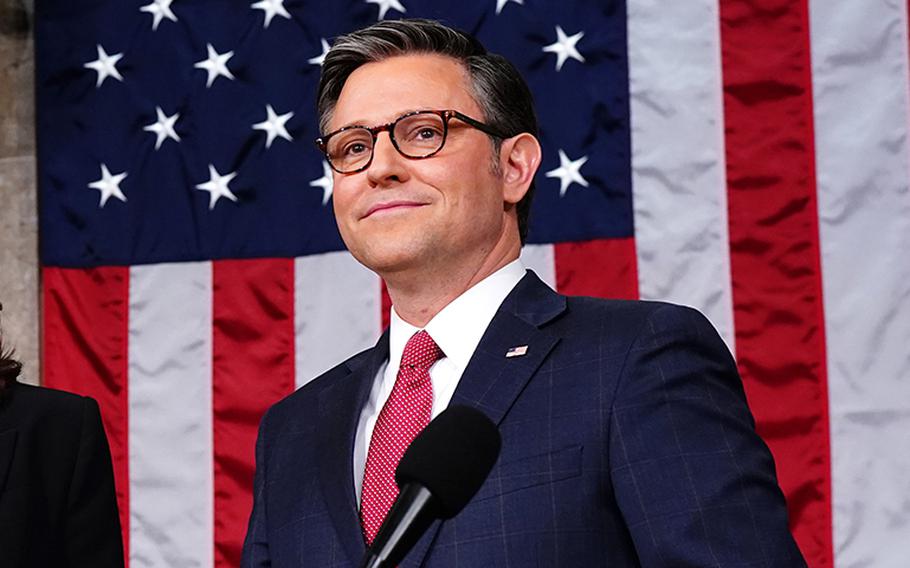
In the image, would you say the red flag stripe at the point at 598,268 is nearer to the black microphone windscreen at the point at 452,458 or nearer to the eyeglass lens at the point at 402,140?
the eyeglass lens at the point at 402,140

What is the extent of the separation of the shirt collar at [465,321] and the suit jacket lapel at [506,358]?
2 centimetres

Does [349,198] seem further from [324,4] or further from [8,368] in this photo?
[324,4]

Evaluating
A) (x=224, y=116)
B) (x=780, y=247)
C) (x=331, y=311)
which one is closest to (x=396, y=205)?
(x=780, y=247)

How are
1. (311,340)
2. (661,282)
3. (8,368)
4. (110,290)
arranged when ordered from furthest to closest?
(110,290) < (311,340) < (661,282) < (8,368)

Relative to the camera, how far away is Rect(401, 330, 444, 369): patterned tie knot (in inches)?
63.2

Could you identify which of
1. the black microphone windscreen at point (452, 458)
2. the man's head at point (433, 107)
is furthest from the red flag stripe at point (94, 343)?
the black microphone windscreen at point (452, 458)

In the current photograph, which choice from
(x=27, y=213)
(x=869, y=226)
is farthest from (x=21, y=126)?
(x=869, y=226)

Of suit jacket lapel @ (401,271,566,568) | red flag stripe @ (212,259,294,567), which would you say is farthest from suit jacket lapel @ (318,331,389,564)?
red flag stripe @ (212,259,294,567)

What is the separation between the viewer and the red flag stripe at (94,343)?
3.85 m

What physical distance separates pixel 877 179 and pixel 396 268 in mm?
1845

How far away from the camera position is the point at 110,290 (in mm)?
3906

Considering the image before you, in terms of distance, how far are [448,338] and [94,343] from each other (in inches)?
99.8

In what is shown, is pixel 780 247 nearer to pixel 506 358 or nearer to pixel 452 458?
pixel 506 358

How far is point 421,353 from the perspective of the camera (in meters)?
1.61
